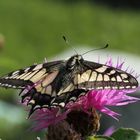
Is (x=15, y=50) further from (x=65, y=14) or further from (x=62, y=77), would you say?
(x=62, y=77)

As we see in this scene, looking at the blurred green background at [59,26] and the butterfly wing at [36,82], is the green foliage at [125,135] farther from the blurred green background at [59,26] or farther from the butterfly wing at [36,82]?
the blurred green background at [59,26]

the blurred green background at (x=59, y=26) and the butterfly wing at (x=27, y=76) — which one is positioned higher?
the blurred green background at (x=59, y=26)

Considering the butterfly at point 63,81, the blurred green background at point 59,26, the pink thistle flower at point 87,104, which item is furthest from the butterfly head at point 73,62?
the blurred green background at point 59,26

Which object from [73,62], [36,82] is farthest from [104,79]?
[36,82]


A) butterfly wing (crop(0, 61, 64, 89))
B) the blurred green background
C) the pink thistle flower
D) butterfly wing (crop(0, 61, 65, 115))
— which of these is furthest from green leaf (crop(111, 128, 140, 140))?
the blurred green background

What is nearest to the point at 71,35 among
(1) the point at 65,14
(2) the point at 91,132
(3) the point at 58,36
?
(3) the point at 58,36

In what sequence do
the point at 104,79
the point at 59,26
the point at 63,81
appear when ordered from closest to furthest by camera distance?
1. the point at 104,79
2. the point at 63,81
3. the point at 59,26

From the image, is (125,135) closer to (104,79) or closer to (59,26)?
(104,79)
